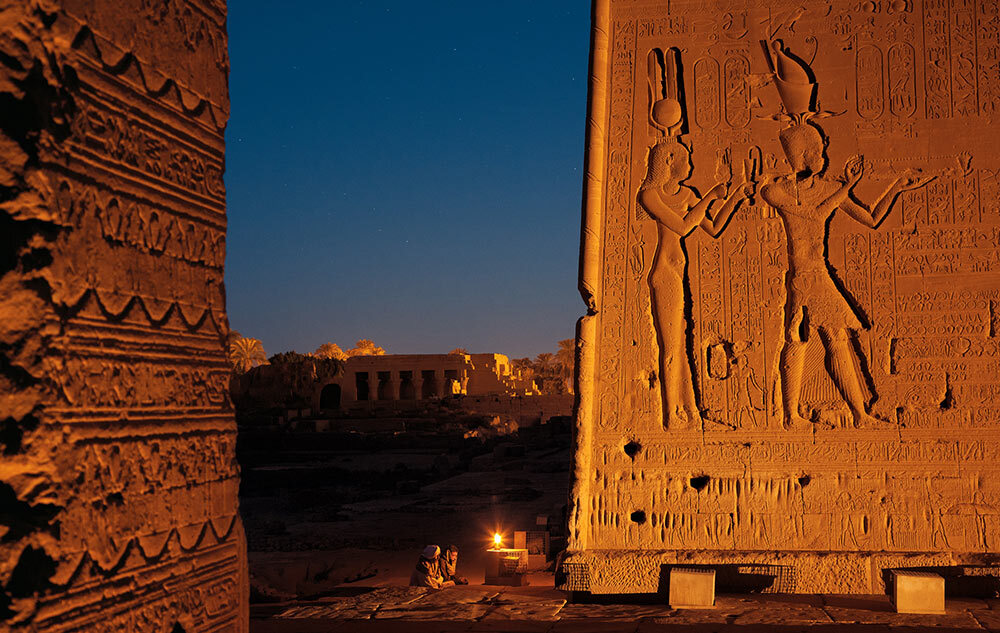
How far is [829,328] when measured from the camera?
5.73 metres

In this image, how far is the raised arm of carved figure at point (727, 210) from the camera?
5.92 metres

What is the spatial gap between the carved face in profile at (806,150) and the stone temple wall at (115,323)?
438 centimetres

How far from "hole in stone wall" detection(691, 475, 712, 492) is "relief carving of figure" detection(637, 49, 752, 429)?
1.04 ft

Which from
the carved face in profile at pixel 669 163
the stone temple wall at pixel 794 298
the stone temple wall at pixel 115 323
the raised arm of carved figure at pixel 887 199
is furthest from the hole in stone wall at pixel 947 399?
the stone temple wall at pixel 115 323

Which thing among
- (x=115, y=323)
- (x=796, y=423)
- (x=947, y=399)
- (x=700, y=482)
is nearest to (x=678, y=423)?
(x=700, y=482)

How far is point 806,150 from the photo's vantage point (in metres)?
5.89

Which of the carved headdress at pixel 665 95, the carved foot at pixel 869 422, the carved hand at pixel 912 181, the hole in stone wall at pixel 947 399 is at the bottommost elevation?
the carved foot at pixel 869 422

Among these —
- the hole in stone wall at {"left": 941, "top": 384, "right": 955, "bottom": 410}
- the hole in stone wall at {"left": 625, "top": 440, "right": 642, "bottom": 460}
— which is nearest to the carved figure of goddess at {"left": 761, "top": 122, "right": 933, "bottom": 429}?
the hole in stone wall at {"left": 941, "top": 384, "right": 955, "bottom": 410}

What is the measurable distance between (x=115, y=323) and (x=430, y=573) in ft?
16.5

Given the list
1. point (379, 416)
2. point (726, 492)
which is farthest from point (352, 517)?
point (379, 416)

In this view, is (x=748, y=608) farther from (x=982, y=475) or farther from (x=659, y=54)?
(x=659, y=54)

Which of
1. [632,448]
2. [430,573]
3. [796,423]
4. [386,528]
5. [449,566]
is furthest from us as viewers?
[386,528]

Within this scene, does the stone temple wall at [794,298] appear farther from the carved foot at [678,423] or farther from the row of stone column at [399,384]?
the row of stone column at [399,384]

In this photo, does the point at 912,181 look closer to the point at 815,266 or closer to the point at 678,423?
the point at 815,266
